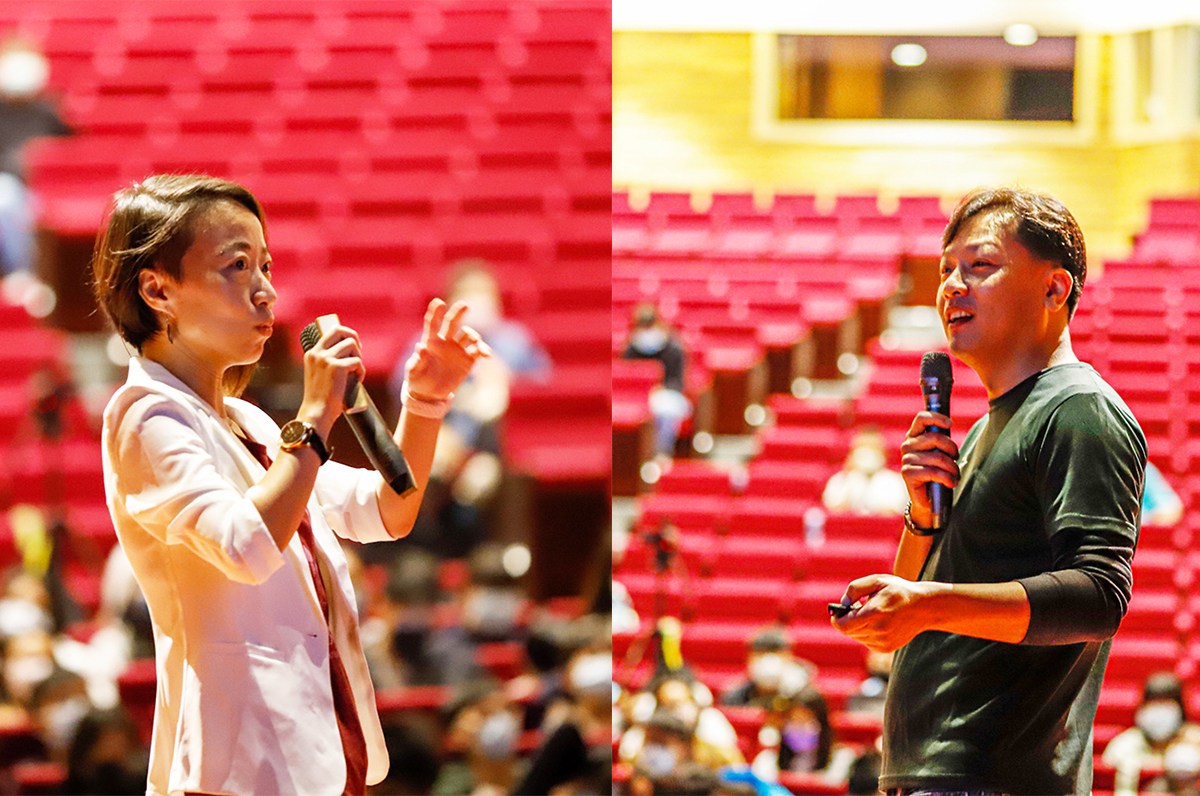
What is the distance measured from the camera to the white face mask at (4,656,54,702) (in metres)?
3.16

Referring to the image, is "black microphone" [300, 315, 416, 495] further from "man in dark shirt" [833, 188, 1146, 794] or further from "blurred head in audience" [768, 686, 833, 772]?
"blurred head in audience" [768, 686, 833, 772]

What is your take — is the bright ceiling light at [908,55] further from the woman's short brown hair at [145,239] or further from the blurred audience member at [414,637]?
the woman's short brown hair at [145,239]

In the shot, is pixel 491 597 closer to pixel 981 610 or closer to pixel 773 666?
pixel 773 666

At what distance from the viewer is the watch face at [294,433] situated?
1.01 meters

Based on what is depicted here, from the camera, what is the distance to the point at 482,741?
3.17 meters

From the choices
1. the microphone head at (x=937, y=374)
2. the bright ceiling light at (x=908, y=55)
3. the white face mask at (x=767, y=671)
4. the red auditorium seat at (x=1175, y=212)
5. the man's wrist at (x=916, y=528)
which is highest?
the bright ceiling light at (x=908, y=55)

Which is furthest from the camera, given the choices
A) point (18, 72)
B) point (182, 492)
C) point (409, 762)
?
point (18, 72)

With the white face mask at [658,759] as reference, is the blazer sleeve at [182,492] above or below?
above

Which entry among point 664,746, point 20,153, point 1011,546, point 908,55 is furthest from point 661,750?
point 908,55

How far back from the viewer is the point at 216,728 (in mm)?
1011

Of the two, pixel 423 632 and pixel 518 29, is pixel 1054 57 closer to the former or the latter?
pixel 518 29

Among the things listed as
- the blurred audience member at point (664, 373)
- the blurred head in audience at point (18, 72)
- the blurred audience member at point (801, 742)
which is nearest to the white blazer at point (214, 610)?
the blurred audience member at point (801, 742)

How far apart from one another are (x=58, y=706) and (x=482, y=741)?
1001 mm

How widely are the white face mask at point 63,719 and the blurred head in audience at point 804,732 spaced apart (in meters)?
1.78
